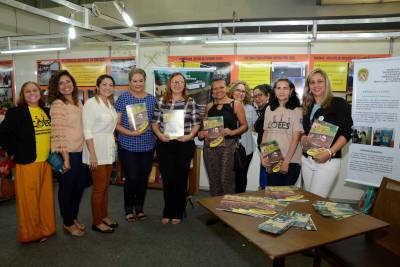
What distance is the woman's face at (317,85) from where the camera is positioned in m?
2.60

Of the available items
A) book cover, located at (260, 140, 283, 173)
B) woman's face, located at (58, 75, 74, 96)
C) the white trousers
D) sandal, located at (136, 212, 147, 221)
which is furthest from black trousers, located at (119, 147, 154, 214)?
the white trousers

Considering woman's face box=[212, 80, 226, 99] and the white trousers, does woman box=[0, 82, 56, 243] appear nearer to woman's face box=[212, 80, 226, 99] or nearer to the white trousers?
woman's face box=[212, 80, 226, 99]

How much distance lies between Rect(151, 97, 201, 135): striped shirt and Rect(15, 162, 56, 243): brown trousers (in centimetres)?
118

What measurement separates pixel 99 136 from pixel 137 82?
69 centimetres

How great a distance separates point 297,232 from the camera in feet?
4.92

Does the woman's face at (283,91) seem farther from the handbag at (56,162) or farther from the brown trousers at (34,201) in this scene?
the brown trousers at (34,201)

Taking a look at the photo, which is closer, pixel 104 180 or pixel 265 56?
pixel 104 180

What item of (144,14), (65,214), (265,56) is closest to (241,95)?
(265,56)

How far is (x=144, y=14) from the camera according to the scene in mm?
6332

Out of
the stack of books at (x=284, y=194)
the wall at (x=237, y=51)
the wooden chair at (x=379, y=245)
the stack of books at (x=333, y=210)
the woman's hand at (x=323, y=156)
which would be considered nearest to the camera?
the stack of books at (x=333, y=210)

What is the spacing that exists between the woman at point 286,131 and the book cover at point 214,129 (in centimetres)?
50

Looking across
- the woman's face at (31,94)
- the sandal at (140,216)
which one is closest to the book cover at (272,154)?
the sandal at (140,216)

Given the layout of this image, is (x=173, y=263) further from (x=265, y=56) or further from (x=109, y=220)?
(x=265, y=56)

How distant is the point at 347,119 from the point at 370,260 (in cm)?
120
